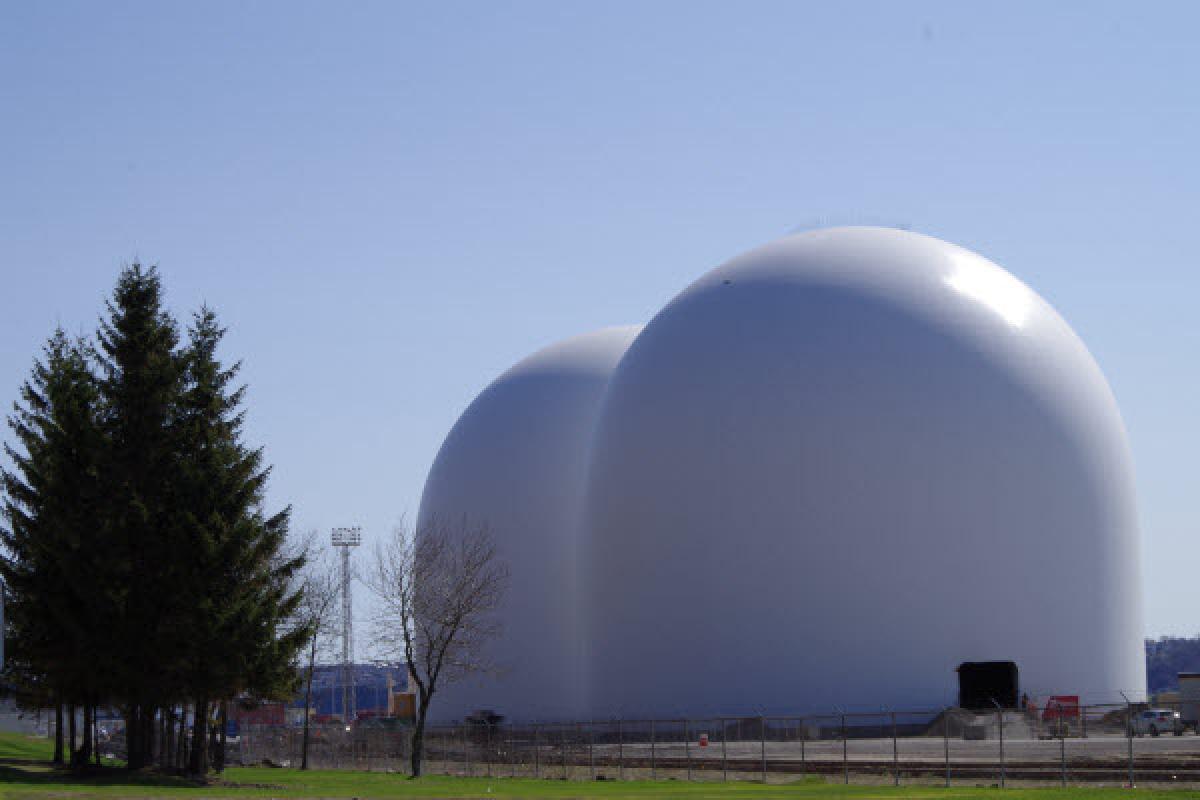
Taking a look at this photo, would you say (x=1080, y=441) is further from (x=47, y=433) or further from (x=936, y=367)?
(x=47, y=433)

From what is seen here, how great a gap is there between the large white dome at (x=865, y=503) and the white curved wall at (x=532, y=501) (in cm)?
783

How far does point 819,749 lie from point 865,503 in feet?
32.3

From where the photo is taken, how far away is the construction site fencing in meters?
31.0

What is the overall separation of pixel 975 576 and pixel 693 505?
30.0 ft

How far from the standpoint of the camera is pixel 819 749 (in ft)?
135

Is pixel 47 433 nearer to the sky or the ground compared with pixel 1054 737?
nearer to the sky

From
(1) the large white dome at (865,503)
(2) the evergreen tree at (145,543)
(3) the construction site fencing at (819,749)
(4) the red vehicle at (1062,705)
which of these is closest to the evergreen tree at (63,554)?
(2) the evergreen tree at (145,543)

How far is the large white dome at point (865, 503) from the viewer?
4825 centimetres

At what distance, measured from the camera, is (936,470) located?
48812 millimetres

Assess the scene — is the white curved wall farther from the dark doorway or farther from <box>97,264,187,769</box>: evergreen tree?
<box>97,264,187,769</box>: evergreen tree

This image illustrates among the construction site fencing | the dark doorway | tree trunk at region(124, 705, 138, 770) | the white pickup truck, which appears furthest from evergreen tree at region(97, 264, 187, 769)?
the white pickup truck

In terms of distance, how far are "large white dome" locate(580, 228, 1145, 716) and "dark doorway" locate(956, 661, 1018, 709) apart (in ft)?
1.26

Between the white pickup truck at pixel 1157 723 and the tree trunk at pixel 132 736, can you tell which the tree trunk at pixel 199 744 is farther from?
the white pickup truck at pixel 1157 723

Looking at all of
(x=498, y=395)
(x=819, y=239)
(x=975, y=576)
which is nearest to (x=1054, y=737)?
→ (x=975, y=576)
